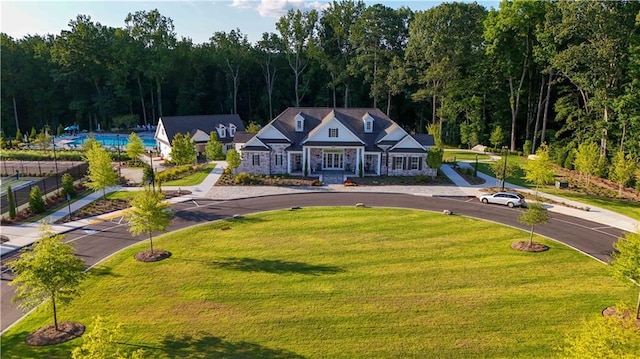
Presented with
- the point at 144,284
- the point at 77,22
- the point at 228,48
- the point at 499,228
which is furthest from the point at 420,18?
the point at 77,22

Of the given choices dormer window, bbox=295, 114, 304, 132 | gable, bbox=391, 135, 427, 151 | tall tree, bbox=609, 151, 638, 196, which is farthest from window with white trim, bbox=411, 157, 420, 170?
tall tree, bbox=609, 151, 638, 196

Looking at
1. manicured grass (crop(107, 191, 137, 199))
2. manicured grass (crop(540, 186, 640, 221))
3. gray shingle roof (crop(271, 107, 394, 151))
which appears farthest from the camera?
gray shingle roof (crop(271, 107, 394, 151))

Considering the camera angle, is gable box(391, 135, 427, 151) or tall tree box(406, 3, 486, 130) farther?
tall tree box(406, 3, 486, 130)

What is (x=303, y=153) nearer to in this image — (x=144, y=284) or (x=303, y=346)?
(x=144, y=284)

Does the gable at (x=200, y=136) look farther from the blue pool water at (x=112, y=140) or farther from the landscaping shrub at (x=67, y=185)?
the landscaping shrub at (x=67, y=185)

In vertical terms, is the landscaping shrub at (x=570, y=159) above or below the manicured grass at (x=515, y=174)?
above

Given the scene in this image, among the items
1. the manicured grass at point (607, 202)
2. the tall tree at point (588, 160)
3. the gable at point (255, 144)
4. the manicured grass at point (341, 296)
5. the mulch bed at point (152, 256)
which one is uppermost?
the gable at point (255, 144)

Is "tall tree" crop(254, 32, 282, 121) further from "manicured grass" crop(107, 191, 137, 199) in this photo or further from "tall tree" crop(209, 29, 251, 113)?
"manicured grass" crop(107, 191, 137, 199)

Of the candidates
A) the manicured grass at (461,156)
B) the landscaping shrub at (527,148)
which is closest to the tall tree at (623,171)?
the manicured grass at (461,156)
